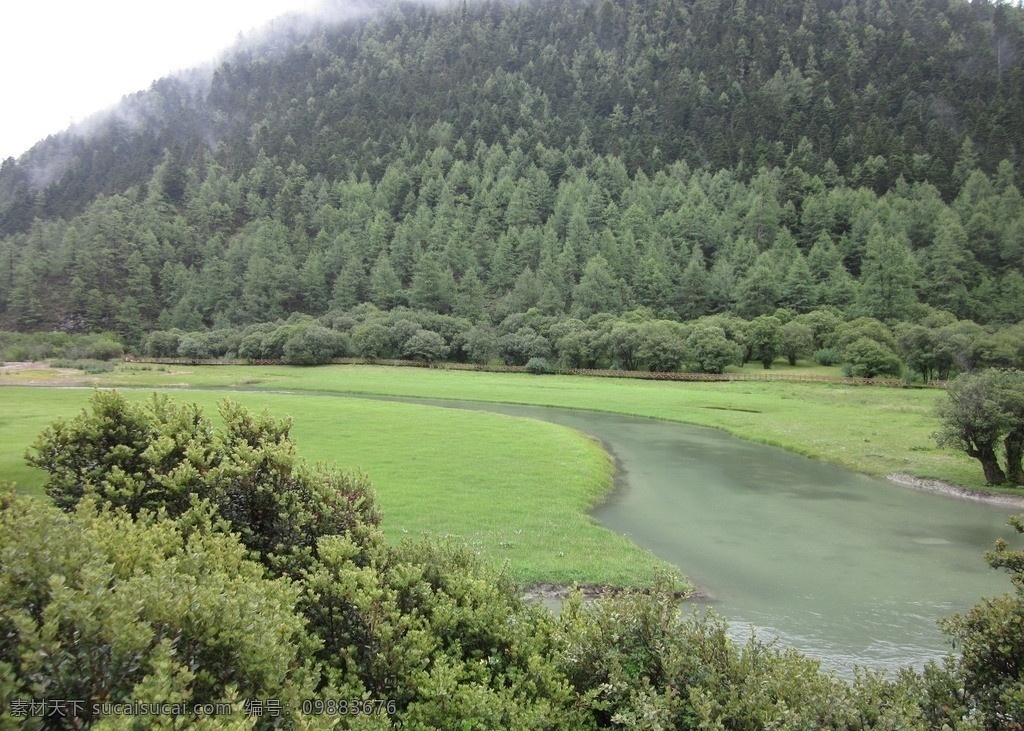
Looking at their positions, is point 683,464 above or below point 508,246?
below

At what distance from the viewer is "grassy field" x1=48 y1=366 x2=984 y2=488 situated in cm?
4078

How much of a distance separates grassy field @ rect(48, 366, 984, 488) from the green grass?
1723cm

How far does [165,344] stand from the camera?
125000 mm

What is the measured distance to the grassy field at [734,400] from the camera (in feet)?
134

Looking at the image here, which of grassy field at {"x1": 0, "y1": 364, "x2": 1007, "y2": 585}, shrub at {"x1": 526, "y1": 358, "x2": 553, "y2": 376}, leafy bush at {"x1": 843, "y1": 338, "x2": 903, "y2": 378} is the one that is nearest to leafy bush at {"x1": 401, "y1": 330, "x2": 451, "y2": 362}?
shrub at {"x1": 526, "y1": 358, "x2": 553, "y2": 376}

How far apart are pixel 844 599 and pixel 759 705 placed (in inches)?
565

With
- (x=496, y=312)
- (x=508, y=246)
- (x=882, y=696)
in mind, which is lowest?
(x=882, y=696)

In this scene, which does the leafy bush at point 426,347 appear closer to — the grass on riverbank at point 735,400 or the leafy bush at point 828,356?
the grass on riverbank at point 735,400

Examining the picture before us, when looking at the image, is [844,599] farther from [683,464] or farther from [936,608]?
[683,464]

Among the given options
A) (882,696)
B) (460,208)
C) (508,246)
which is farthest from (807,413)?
(460,208)

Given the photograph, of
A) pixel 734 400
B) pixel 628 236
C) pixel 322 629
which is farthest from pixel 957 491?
pixel 628 236

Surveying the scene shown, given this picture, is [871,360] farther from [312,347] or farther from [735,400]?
[312,347]

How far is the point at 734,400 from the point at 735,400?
4.6 inches

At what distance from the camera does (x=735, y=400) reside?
68312mm
